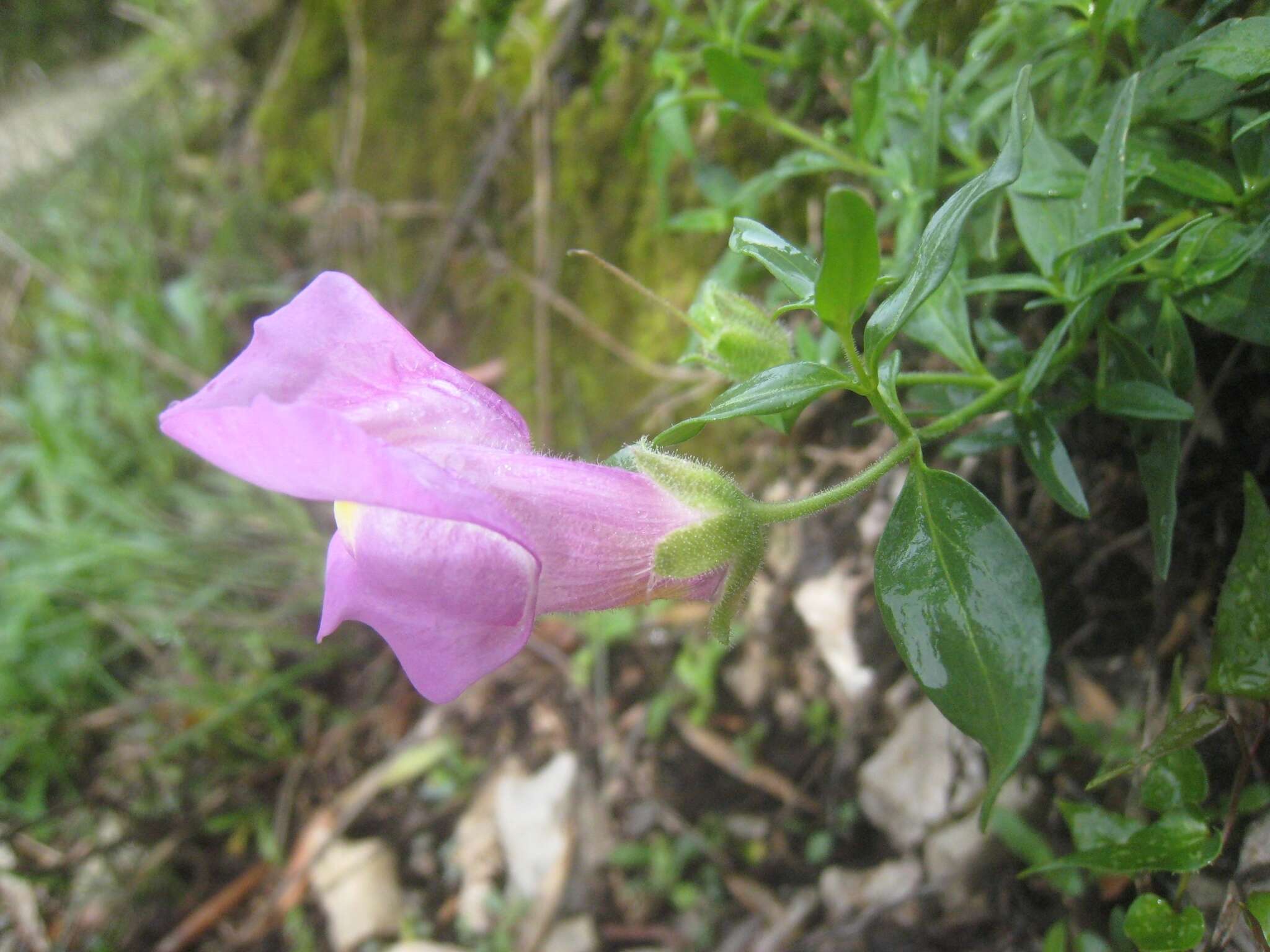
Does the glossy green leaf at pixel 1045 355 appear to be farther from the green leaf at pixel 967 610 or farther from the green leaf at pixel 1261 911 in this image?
the green leaf at pixel 1261 911

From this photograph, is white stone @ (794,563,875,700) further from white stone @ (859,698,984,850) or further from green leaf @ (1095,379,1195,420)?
green leaf @ (1095,379,1195,420)

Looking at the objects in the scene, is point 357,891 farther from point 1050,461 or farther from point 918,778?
point 1050,461

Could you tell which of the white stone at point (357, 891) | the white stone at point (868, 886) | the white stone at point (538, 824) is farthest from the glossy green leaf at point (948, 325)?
the white stone at point (357, 891)

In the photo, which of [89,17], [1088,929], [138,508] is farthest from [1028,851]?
[89,17]

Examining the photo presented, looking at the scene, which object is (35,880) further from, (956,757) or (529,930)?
(956,757)

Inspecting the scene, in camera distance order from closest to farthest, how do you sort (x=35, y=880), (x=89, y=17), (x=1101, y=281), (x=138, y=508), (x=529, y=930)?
1. (x=1101, y=281)
2. (x=529, y=930)
3. (x=35, y=880)
4. (x=138, y=508)
5. (x=89, y=17)

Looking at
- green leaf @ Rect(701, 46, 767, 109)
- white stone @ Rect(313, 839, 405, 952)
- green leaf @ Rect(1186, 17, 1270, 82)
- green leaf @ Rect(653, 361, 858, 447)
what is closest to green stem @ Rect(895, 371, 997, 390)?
green leaf @ Rect(653, 361, 858, 447)
